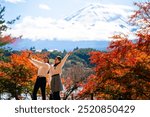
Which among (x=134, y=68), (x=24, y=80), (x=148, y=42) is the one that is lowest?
(x=24, y=80)

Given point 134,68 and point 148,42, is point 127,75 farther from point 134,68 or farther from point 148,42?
point 148,42

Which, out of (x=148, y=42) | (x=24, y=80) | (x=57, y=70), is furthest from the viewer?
(x=24, y=80)

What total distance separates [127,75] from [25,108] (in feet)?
29.2

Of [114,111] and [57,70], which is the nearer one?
[114,111]

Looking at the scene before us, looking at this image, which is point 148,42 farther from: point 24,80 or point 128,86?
point 24,80

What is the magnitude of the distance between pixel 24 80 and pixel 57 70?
43.1 ft

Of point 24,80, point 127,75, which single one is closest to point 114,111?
point 127,75

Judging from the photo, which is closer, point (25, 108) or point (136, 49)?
point (25, 108)

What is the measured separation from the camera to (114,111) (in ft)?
36.8

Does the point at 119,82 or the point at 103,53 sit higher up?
the point at 103,53

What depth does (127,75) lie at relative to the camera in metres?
19.4

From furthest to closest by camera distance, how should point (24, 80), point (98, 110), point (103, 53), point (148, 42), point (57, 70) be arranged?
point (24, 80) → point (103, 53) → point (148, 42) → point (57, 70) → point (98, 110)

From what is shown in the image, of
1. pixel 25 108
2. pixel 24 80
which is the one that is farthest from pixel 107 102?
pixel 24 80

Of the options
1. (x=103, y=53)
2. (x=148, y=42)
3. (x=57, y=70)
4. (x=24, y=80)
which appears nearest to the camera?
(x=57, y=70)
